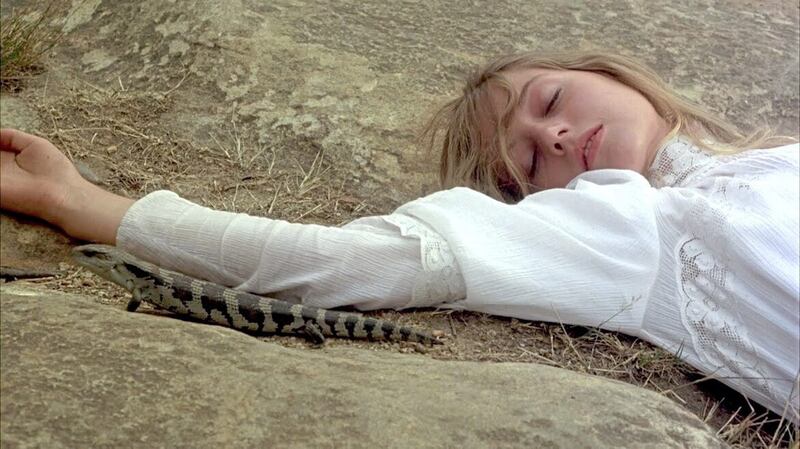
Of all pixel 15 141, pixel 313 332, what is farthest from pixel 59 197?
pixel 313 332

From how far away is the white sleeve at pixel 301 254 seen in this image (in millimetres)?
2857

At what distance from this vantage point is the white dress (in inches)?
107

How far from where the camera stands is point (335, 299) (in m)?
2.97

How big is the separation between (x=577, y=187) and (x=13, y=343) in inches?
74.8

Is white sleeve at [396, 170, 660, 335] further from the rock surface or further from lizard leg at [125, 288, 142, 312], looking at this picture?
lizard leg at [125, 288, 142, 312]

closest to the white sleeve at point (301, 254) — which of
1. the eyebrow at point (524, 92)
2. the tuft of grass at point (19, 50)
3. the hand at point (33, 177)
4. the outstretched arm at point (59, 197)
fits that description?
the outstretched arm at point (59, 197)

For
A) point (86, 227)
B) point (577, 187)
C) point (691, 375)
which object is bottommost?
point (691, 375)

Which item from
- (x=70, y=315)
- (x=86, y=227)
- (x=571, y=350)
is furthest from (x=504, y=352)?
(x=86, y=227)

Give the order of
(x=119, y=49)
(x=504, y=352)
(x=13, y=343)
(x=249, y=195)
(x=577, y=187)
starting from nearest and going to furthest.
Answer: (x=13, y=343), (x=504, y=352), (x=577, y=187), (x=249, y=195), (x=119, y=49)

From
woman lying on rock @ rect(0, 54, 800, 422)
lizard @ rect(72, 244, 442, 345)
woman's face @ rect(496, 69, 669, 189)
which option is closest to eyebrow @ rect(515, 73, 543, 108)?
woman's face @ rect(496, 69, 669, 189)

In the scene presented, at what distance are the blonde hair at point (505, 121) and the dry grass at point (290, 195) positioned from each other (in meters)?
0.41

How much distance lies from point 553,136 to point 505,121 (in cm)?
30

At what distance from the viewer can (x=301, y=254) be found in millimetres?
2873

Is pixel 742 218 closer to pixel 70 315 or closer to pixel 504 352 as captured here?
pixel 504 352
